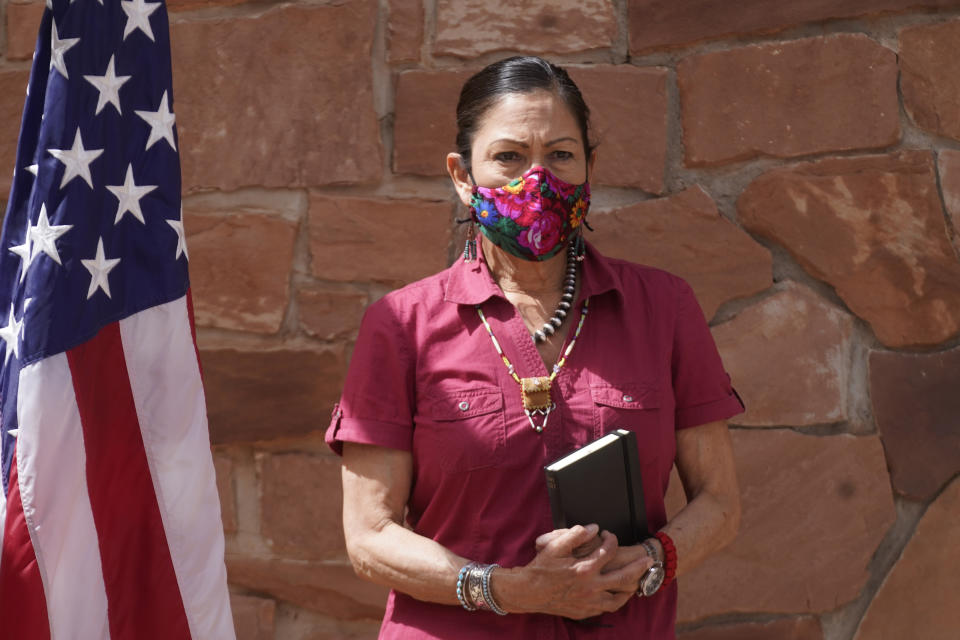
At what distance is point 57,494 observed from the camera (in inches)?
72.1

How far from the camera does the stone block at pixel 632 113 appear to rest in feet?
8.72

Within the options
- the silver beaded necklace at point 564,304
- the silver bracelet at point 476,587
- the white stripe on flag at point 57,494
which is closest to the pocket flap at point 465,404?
the silver beaded necklace at point 564,304

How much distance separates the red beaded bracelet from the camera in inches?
69.5

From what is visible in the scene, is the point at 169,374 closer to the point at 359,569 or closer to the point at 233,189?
the point at 359,569

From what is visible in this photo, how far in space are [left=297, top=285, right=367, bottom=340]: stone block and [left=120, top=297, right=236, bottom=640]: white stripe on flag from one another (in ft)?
2.47

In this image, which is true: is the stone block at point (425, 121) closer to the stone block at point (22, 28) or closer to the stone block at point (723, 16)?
the stone block at point (723, 16)

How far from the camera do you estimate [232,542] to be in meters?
2.83

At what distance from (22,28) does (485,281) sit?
178cm

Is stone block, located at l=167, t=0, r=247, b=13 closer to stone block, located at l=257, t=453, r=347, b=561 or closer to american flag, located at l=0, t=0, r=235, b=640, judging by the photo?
american flag, located at l=0, t=0, r=235, b=640

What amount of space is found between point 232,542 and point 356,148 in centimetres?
115

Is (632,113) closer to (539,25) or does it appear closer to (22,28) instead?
(539,25)

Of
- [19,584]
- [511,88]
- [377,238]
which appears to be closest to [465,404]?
[511,88]

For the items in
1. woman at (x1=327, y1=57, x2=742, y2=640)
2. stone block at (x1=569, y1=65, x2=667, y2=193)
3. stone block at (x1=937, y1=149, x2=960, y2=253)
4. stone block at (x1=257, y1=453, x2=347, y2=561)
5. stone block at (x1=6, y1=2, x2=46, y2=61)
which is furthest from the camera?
stone block at (x1=6, y1=2, x2=46, y2=61)

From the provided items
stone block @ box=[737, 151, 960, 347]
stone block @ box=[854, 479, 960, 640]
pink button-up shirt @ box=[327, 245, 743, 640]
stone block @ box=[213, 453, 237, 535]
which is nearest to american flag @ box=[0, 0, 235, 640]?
pink button-up shirt @ box=[327, 245, 743, 640]
